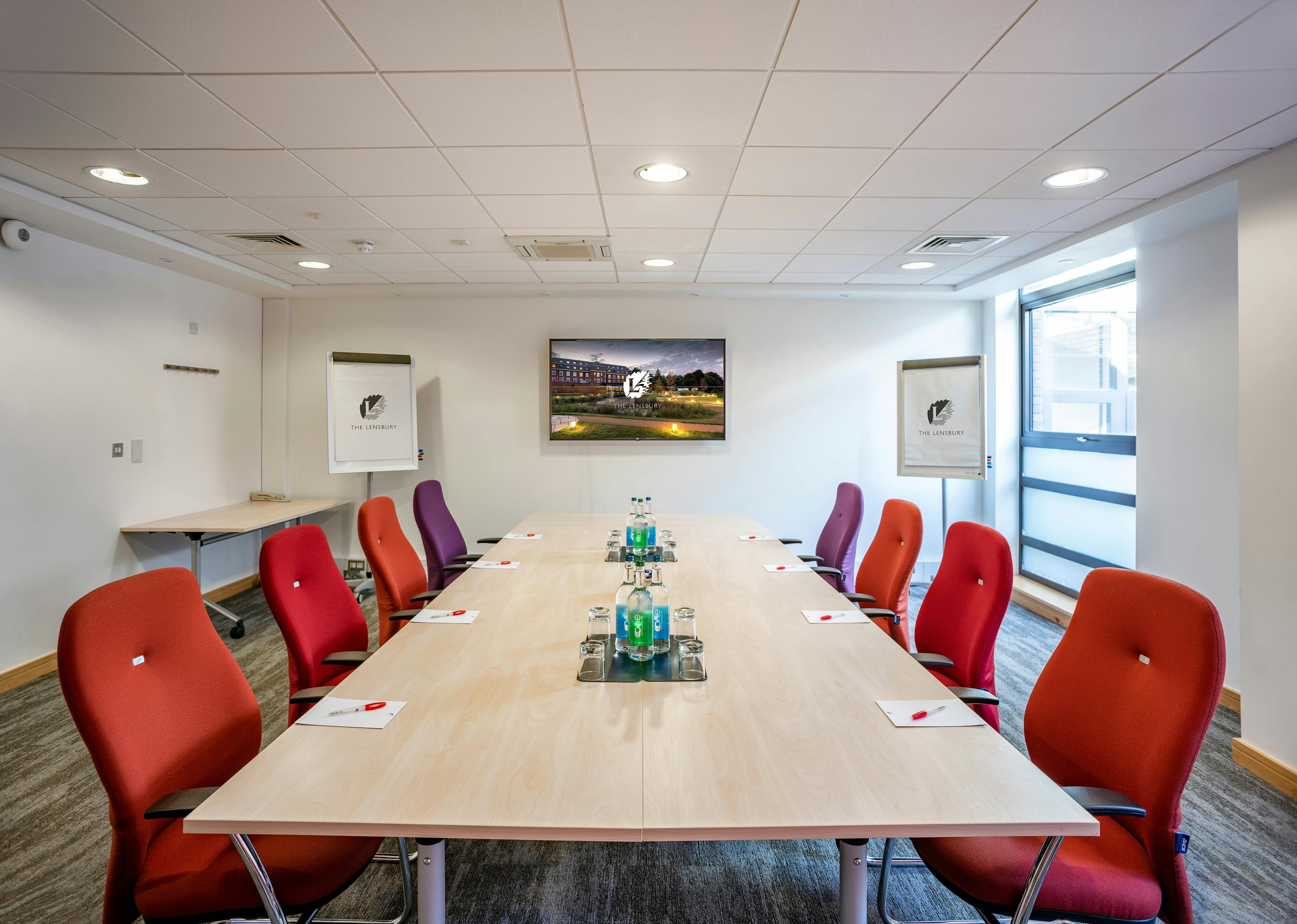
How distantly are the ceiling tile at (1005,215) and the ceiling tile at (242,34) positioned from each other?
128 inches

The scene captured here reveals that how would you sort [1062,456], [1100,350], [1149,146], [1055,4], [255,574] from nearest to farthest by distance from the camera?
[1055,4] → [1149,146] → [1100,350] → [1062,456] → [255,574]

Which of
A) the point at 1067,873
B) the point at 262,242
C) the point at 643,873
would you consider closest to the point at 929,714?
the point at 1067,873

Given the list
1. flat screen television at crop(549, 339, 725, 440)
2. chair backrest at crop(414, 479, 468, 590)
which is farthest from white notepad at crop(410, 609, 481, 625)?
flat screen television at crop(549, 339, 725, 440)

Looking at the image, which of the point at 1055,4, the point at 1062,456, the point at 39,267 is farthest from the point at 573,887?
the point at 1062,456

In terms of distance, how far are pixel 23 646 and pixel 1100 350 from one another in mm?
7927

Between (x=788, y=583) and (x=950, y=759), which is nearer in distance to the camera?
(x=950, y=759)

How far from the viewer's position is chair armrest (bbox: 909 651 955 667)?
2.01 meters

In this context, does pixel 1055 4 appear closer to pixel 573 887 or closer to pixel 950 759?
pixel 950 759

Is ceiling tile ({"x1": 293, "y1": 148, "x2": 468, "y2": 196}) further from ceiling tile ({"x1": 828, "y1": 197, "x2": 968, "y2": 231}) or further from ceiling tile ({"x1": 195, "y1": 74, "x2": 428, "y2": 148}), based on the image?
ceiling tile ({"x1": 828, "y1": 197, "x2": 968, "y2": 231})

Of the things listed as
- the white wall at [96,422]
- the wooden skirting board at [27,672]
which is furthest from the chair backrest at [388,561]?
the white wall at [96,422]

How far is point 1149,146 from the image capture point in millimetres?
2658

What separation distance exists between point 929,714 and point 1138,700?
1.62 ft

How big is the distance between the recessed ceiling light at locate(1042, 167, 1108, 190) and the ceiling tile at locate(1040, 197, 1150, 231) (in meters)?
0.35

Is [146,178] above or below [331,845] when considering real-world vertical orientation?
above
